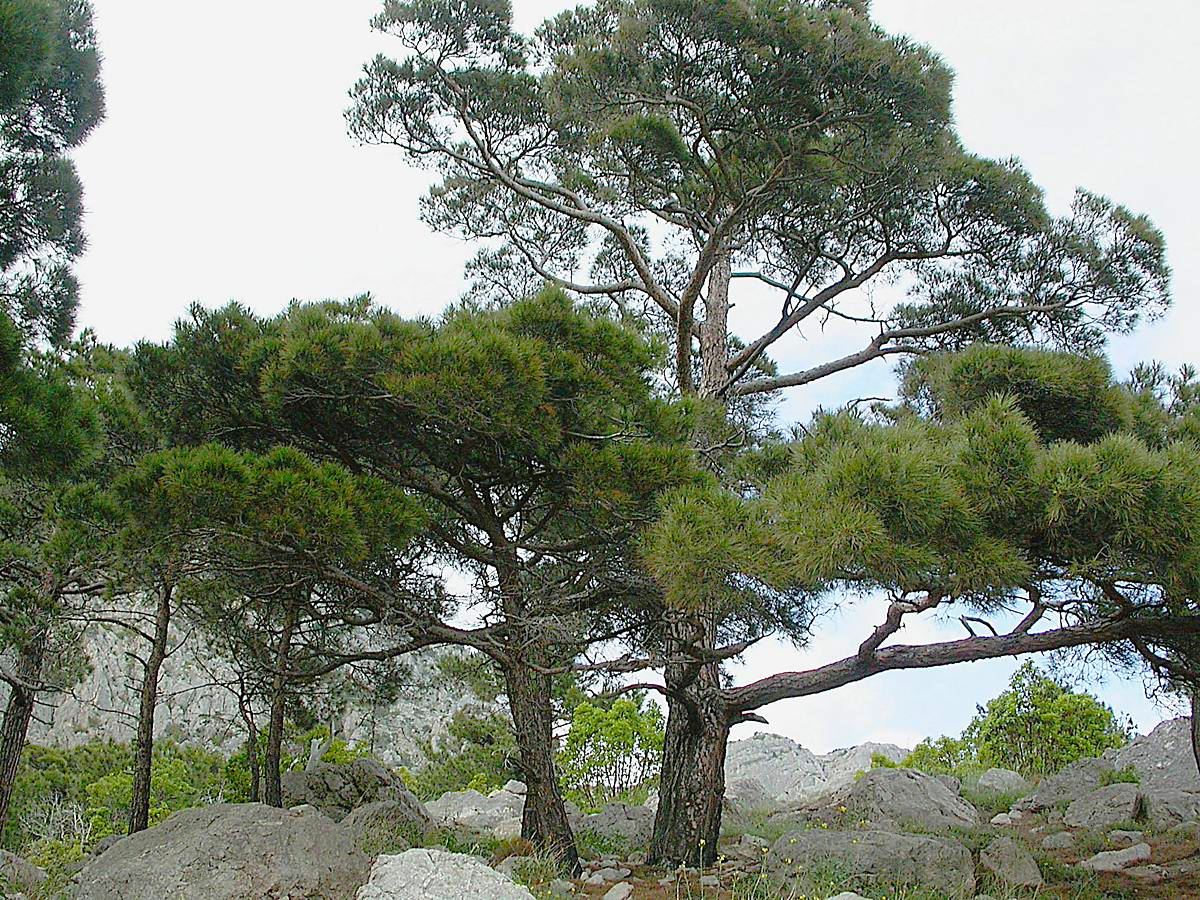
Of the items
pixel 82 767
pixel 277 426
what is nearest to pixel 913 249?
pixel 277 426

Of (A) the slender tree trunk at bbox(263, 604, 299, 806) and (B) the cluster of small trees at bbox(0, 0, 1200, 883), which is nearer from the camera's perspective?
(B) the cluster of small trees at bbox(0, 0, 1200, 883)

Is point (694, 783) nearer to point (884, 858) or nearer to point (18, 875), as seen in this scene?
point (884, 858)

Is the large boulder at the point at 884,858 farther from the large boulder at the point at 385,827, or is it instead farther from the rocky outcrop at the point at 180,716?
the rocky outcrop at the point at 180,716

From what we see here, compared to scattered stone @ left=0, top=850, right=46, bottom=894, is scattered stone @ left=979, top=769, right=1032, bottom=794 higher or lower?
higher

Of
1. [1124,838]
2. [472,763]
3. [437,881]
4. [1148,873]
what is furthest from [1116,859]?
[472,763]

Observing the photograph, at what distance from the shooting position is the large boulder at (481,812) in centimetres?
865

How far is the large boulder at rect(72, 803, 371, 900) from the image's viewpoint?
4617 millimetres

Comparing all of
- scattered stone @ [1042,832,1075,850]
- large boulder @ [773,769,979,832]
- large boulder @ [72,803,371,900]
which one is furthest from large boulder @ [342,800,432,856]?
scattered stone @ [1042,832,1075,850]

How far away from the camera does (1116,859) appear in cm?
682

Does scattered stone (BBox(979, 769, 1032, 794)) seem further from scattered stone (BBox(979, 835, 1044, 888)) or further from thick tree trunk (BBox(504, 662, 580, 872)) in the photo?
thick tree trunk (BBox(504, 662, 580, 872))

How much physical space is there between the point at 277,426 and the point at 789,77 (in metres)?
3.64

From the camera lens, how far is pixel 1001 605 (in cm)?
516

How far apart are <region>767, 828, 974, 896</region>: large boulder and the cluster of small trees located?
34.5 inches

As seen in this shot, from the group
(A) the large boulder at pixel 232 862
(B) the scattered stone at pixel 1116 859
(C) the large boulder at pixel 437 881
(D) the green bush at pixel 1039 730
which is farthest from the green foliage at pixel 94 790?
(D) the green bush at pixel 1039 730
